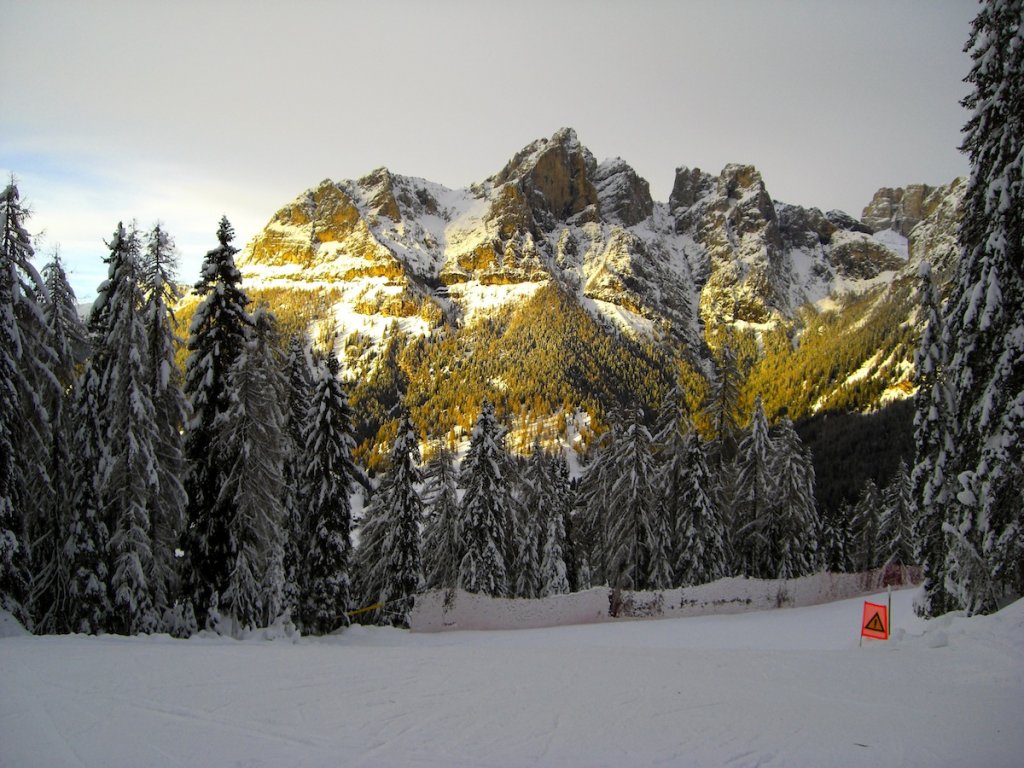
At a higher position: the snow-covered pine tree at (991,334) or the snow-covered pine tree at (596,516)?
the snow-covered pine tree at (991,334)

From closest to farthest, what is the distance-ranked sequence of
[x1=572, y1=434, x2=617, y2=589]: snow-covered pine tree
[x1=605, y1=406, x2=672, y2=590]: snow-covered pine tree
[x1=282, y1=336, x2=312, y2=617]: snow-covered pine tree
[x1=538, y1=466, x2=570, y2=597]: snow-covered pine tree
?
1. [x1=282, y1=336, x2=312, y2=617]: snow-covered pine tree
2. [x1=605, y1=406, x2=672, y2=590]: snow-covered pine tree
3. [x1=572, y1=434, x2=617, y2=589]: snow-covered pine tree
4. [x1=538, y1=466, x2=570, y2=597]: snow-covered pine tree

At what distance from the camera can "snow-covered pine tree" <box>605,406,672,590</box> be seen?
28688 millimetres

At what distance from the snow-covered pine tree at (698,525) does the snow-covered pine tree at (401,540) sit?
12612 millimetres

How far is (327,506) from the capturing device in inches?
875

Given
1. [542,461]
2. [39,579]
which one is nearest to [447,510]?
[542,461]

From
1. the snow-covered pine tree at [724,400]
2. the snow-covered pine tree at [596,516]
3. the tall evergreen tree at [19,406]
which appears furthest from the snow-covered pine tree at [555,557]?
the tall evergreen tree at [19,406]

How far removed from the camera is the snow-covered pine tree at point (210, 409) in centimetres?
1700

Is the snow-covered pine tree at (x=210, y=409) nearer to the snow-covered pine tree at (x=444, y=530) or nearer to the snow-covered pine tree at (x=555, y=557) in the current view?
the snow-covered pine tree at (x=444, y=530)

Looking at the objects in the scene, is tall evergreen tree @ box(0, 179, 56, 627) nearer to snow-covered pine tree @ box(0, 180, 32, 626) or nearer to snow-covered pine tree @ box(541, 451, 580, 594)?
snow-covered pine tree @ box(0, 180, 32, 626)

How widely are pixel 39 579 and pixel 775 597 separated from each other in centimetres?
2435

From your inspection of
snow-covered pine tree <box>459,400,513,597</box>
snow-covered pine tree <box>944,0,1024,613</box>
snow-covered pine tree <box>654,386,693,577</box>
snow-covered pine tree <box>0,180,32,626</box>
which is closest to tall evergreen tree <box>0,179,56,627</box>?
snow-covered pine tree <box>0,180,32,626</box>

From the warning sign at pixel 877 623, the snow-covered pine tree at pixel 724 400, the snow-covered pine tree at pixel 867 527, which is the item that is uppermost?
the snow-covered pine tree at pixel 724 400

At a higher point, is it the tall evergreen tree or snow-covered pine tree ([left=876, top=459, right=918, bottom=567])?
the tall evergreen tree

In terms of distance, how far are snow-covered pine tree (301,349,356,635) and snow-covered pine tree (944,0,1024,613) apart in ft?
60.4
